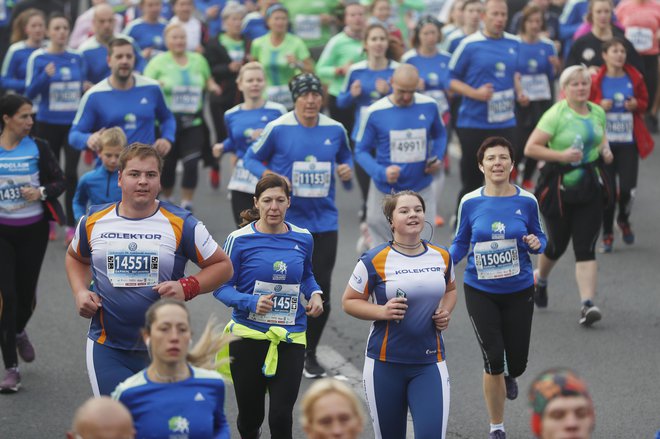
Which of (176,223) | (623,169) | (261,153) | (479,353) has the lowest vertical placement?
(479,353)

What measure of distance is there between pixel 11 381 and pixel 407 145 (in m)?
3.72

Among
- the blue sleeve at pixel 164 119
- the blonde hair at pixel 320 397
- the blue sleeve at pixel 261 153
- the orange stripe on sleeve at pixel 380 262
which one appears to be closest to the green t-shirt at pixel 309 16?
the blue sleeve at pixel 164 119

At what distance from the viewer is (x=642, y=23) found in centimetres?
1592

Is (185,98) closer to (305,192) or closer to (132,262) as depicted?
(305,192)

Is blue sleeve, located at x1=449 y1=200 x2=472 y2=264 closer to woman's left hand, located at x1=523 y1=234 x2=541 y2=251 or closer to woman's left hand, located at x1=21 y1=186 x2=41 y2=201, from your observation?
woman's left hand, located at x1=523 y1=234 x2=541 y2=251

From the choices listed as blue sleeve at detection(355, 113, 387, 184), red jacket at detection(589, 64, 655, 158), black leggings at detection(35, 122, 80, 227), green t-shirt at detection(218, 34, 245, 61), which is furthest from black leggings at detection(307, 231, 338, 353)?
green t-shirt at detection(218, 34, 245, 61)

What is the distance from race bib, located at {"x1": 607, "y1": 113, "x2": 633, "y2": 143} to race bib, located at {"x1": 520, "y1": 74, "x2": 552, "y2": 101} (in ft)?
6.74

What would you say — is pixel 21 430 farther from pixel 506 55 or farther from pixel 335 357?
pixel 506 55

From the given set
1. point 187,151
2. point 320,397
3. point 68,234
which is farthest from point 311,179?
point 187,151

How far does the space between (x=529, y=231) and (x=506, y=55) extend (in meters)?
5.01

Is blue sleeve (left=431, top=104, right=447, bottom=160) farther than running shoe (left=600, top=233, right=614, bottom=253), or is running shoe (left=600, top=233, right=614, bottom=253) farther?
running shoe (left=600, top=233, right=614, bottom=253)

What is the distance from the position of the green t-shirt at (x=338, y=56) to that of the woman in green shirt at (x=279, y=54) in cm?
15

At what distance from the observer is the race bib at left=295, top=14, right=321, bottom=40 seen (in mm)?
17031

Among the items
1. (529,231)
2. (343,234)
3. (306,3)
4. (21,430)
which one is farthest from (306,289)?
(306,3)
